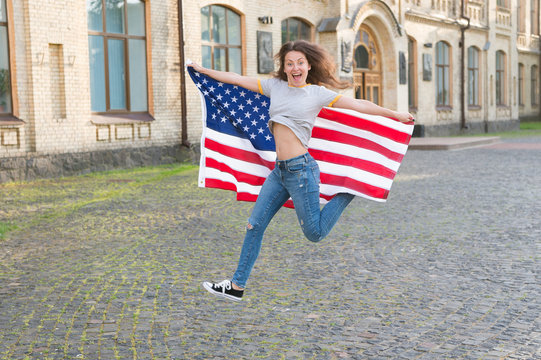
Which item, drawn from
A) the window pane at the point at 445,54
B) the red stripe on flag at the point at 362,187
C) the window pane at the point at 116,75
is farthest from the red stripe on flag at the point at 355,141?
the window pane at the point at 445,54

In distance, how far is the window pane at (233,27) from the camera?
866 inches

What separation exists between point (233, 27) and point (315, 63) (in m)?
17.1

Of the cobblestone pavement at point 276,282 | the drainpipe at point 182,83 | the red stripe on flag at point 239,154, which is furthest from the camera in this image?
the drainpipe at point 182,83

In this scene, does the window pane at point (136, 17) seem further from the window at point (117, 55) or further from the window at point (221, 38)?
the window at point (221, 38)

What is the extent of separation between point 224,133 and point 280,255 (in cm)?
173

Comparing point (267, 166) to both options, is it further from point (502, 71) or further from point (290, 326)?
Answer: point (502, 71)

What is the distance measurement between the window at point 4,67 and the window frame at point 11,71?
4 centimetres

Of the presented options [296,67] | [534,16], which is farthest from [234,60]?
[534,16]

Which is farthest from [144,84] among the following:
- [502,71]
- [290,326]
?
[502,71]

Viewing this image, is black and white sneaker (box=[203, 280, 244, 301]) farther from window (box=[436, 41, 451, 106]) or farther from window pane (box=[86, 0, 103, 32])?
window (box=[436, 41, 451, 106])

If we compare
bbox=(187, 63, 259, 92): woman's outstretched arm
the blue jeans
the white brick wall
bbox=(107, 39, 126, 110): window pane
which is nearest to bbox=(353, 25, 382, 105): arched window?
the white brick wall

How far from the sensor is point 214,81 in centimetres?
636

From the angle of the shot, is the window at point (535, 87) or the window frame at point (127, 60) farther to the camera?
the window at point (535, 87)

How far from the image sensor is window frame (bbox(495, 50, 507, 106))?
3984 centimetres
